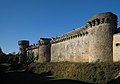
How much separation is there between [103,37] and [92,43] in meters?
1.53

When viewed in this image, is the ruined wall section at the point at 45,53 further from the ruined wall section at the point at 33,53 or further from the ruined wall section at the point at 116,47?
the ruined wall section at the point at 116,47

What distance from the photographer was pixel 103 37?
23016mm

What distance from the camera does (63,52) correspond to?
36.2 meters

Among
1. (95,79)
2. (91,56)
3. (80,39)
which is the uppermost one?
(80,39)

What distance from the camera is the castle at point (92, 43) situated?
2248cm

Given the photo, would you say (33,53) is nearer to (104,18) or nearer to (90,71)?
(104,18)

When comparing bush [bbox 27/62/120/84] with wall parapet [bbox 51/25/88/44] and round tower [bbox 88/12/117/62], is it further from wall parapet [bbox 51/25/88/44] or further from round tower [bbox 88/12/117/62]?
wall parapet [bbox 51/25/88/44]

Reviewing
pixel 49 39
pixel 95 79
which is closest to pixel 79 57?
pixel 95 79

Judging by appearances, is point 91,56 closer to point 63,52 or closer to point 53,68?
point 53,68

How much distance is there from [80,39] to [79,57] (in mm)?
2095

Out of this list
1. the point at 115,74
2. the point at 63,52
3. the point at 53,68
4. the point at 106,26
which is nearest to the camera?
the point at 115,74

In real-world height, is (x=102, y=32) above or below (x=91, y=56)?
above

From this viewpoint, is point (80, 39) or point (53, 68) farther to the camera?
point (53, 68)

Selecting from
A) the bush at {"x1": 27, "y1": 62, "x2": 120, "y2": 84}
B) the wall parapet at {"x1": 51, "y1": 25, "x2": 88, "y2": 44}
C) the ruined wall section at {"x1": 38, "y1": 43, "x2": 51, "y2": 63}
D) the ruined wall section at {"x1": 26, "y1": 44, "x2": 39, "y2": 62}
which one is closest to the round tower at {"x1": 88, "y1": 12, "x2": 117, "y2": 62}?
the bush at {"x1": 27, "y1": 62, "x2": 120, "y2": 84}
